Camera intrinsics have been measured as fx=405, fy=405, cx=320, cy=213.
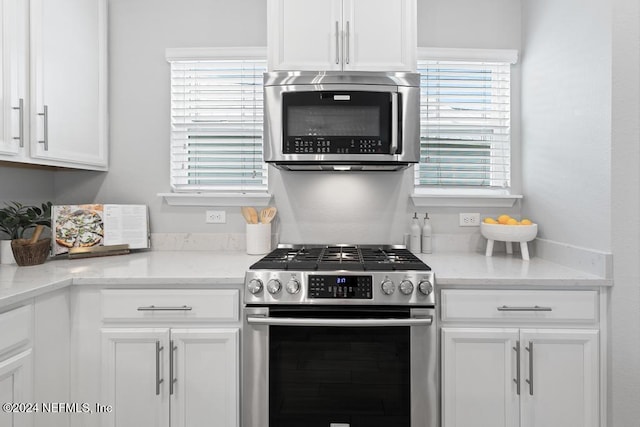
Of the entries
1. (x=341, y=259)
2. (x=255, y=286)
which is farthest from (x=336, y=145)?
(x=255, y=286)

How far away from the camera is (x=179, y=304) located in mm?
1734

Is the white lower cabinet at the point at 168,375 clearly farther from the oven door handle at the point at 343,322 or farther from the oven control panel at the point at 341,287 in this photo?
the oven control panel at the point at 341,287

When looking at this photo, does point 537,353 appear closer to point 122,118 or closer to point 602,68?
point 602,68

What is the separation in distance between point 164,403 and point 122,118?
1668mm

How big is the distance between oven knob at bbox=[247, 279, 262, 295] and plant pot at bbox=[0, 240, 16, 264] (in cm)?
123

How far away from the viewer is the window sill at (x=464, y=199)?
2.41 meters

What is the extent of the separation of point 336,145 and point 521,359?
→ 1.24 metres

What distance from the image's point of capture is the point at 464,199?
242 centimetres

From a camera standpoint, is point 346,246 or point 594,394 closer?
point 594,394

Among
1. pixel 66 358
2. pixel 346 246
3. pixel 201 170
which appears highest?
pixel 201 170

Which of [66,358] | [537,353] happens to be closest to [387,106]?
[537,353]

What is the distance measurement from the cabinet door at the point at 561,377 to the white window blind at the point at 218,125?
164cm

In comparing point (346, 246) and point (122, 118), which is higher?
point (122, 118)

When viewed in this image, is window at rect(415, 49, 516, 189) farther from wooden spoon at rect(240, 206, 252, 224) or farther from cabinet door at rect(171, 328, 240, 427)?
cabinet door at rect(171, 328, 240, 427)
